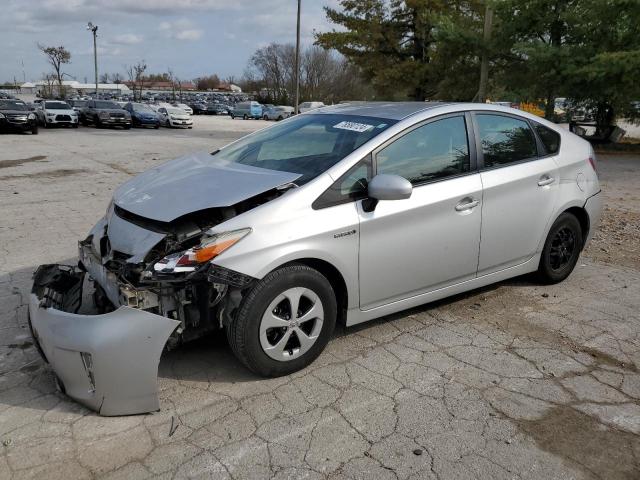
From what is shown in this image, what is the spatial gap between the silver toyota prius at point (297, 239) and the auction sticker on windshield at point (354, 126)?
0.05 ft

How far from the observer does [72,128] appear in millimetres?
28047

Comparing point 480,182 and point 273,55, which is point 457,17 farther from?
point 273,55

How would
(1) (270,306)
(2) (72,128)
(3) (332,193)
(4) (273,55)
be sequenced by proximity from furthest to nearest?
(4) (273,55), (2) (72,128), (3) (332,193), (1) (270,306)

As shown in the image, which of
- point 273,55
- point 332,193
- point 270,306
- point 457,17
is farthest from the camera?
point 273,55

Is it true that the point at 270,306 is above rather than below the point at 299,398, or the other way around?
above

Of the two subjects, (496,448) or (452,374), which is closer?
(496,448)

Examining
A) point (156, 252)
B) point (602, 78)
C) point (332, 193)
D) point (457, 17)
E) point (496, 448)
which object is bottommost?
point (496, 448)

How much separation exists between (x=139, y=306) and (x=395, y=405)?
151 cm

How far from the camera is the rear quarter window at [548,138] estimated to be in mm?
4645

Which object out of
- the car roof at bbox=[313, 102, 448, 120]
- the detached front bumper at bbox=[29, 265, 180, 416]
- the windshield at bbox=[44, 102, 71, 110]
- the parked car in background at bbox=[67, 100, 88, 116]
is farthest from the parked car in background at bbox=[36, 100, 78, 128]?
the detached front bumper at bbox=[29, 265, 180, 416]

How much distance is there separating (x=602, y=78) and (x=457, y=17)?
8288mm

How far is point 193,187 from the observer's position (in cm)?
342

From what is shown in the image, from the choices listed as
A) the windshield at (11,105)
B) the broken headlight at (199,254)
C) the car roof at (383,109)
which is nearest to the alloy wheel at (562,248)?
the car roof at (383,109)

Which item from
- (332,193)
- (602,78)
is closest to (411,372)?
(332,193)
